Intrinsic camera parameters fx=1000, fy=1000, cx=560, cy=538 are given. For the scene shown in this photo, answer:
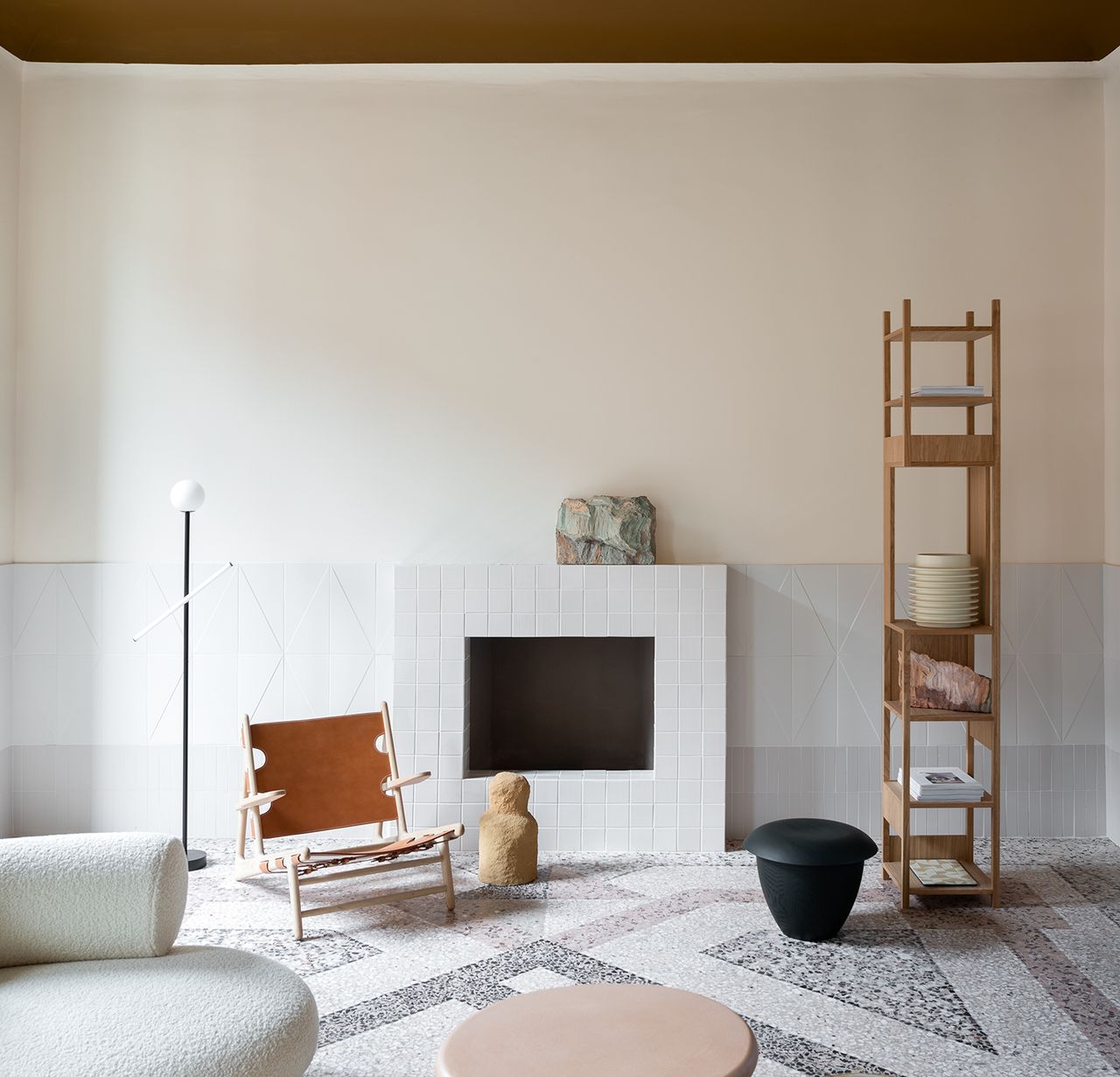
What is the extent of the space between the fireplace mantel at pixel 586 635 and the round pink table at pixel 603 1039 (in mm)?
2198

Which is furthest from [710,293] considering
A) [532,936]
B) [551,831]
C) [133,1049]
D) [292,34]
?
[133,1049]

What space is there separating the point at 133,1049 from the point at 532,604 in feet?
9.22

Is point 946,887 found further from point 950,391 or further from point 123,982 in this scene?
point 123,982

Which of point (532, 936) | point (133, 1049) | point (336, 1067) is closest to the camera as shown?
point (133, 1049)

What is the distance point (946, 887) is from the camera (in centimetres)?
387

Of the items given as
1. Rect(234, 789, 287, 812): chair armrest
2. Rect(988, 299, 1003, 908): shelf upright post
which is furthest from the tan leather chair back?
Rect(988, 299, 1003, 908): shelf upright post

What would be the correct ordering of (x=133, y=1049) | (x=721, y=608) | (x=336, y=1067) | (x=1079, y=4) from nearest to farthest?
(x=133, y=1049)
(x=336, y=1067)
(x=1079, y=4)
(x=721, y=608)

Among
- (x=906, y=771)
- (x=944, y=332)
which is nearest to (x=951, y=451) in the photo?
(x=944, y=332)


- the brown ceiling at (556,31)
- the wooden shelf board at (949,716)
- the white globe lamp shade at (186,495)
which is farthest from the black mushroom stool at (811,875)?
the brown ceiling at (556,31)

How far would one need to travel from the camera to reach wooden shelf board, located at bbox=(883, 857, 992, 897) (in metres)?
3.86

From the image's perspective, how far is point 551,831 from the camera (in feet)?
15.1

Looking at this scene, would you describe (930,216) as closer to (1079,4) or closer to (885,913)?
(1079,4)

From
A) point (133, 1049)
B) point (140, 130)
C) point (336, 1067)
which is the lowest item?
point (336, 1067)

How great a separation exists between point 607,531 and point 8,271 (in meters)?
3.08
